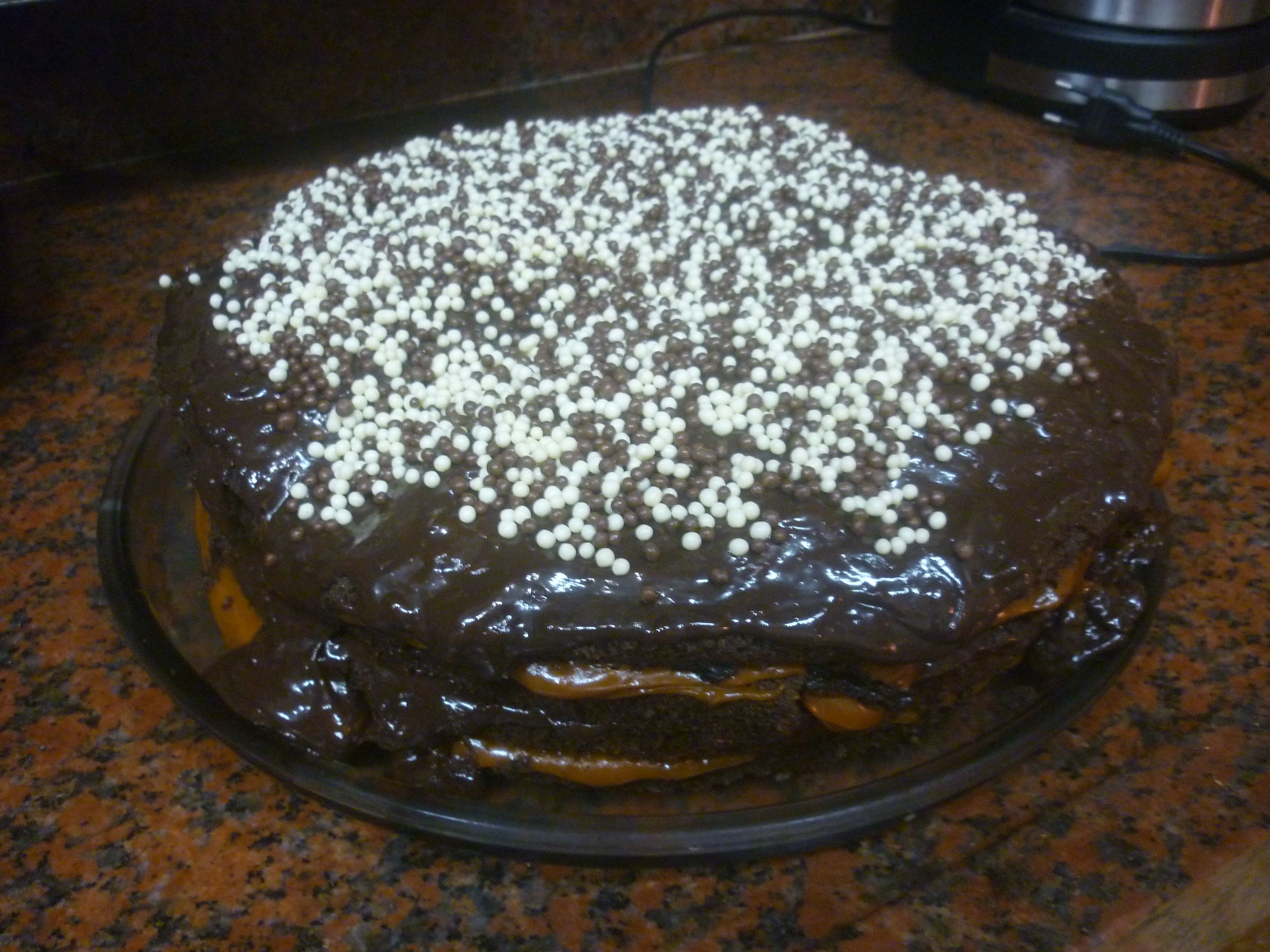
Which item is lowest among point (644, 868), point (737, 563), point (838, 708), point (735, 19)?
point (644, 868)

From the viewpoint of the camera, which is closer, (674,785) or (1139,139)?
(674,785)

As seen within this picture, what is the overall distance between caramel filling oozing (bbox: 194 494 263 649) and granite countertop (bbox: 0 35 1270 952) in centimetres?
9

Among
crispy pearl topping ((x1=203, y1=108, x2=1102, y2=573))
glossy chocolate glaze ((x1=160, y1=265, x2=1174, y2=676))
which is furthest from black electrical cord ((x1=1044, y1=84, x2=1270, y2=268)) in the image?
glossy chocolate glaze ((x1=160, y1=265, x2=1174, y2=676))

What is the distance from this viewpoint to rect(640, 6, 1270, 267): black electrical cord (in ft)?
4.69

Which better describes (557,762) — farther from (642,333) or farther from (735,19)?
(735,19)

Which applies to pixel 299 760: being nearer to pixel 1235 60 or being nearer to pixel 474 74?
pixel 474 74

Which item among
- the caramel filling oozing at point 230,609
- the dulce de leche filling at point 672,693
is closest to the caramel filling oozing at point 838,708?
the dulce de leche filling at point 672,693

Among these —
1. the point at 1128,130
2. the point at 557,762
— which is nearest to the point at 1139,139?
the point at 1128,130

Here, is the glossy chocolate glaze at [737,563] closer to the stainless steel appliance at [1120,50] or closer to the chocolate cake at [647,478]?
the chocolate cake at [647,478]

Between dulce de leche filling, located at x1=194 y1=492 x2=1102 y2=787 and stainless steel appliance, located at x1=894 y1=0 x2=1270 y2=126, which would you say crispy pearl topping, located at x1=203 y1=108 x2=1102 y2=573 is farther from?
stainless steel appliance, located at x1=894 y1=0 x2=1270 y2=126

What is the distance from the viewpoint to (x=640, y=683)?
2.41 ft

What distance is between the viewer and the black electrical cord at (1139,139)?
4.69ft

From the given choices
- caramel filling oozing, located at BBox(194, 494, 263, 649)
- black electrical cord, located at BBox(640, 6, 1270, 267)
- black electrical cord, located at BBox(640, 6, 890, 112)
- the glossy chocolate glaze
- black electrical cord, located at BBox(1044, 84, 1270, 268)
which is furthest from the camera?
black electrical cord, located at BBox(640, 6, 890, 112)

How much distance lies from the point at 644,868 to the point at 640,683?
0.14m
